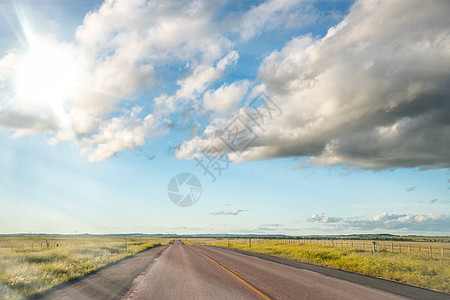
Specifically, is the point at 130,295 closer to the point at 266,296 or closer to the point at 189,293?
the point at 189,293

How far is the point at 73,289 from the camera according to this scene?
10.1 metres

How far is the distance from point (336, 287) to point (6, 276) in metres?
11.8

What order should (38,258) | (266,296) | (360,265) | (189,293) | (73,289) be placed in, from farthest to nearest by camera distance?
(38,258), (360,265), (73,289), (189,293), (266,296)

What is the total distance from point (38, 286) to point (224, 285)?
6390 millimetres

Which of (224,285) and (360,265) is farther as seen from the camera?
(360,265)

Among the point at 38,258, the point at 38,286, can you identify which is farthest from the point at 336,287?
the point at 38,258

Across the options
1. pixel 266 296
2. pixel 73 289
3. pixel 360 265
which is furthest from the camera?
pixel 360 265

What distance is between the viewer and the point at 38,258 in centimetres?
1898

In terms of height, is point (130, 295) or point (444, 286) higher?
point (130, 295)

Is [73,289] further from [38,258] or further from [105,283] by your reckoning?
[38,258]

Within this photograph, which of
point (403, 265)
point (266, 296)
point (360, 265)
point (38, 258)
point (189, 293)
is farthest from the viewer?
point (38, 258)

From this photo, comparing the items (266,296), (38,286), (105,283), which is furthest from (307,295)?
(38,286)

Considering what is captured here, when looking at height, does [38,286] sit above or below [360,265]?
above

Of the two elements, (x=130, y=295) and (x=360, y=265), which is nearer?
(x=130, y=295)
